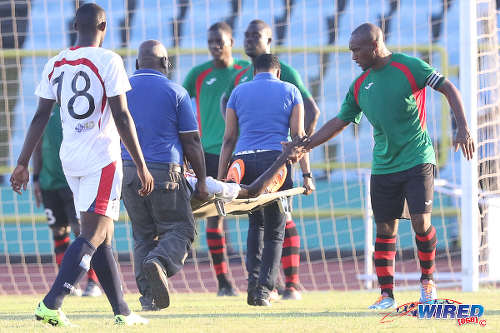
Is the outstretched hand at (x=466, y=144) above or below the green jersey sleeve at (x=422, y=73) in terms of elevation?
below

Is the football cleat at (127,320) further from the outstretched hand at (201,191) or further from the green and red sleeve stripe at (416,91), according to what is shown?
the green and red sleeve stripe at (416,91)

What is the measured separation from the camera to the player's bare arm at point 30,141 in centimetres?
503

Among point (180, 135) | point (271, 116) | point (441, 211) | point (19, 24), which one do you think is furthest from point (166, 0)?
point (180, 135)

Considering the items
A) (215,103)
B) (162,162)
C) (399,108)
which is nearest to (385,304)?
(399,108)

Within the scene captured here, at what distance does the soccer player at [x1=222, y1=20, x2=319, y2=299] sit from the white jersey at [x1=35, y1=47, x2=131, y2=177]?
2633 mm

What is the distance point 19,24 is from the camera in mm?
15195

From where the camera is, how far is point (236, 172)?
6.70 m

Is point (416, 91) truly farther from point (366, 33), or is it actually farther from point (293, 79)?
point (293, 79)

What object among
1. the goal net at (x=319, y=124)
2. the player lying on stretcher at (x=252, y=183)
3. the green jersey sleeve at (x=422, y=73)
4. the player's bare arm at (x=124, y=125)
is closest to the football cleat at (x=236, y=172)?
the player lying on stretcher at (x=252, y=183)

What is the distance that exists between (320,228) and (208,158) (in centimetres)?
602

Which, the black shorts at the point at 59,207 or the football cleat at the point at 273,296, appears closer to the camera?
the football cleat at the point at 273,296

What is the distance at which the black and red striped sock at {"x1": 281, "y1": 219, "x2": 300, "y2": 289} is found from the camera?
7.68 m

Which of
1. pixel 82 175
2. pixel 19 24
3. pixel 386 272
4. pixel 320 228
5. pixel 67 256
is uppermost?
pixel 19 24

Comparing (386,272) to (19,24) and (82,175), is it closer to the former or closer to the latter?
(82,175)
